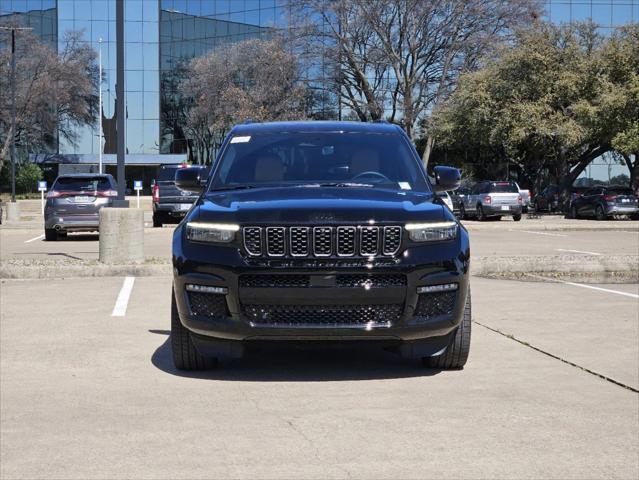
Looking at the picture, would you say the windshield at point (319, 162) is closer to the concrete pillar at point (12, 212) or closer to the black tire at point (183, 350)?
the black tire at point (183, 350)

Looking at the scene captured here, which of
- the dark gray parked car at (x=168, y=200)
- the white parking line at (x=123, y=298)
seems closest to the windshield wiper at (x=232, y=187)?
the white parking line at (x=123, y=298)

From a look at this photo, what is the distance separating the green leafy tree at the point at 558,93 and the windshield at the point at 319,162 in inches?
1275

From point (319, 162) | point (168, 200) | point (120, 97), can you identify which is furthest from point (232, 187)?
point (168, 200)

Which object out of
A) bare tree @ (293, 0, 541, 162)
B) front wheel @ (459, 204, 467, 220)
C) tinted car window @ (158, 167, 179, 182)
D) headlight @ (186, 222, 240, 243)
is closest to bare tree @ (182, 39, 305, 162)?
bare tree @ (293, 0, 541, 162)

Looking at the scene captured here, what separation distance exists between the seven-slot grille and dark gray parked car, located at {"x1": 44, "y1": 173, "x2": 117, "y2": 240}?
16.0m

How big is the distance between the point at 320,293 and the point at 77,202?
16.7 metres

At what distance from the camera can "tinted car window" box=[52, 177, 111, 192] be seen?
2150 cm

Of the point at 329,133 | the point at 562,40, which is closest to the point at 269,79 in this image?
the point at 562,40

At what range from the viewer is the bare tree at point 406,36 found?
148 ft

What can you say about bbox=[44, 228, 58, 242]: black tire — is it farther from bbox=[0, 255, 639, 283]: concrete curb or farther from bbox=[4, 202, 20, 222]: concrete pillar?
bbox=[4, 202, 20, 222]: concrete pillar

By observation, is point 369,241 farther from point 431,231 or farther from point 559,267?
point 559,267

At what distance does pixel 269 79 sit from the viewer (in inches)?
2185

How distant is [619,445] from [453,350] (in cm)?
168

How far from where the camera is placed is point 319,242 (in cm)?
583
